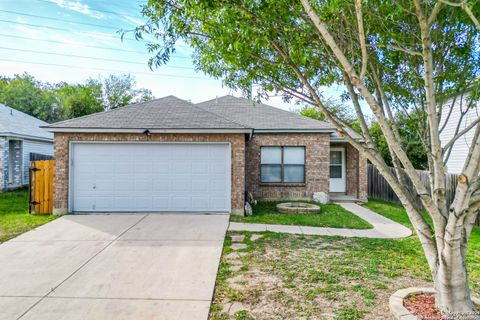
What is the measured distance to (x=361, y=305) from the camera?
13.0 ft

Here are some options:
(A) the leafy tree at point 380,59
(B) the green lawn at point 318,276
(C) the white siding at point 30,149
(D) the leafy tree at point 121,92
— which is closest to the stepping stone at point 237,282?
(B) the green lawn at point 318,276

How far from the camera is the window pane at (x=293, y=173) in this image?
512 inches

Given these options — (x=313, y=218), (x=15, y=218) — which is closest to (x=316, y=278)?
(x=313, y=218)

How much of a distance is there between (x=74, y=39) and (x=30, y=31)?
2743mm

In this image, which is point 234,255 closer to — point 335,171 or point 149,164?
point 149,164

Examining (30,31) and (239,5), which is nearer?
(239,5)

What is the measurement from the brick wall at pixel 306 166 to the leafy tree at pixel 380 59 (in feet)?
25.0

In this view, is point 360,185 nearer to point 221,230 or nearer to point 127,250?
point 221,230

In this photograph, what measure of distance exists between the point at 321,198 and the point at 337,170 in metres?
2.40

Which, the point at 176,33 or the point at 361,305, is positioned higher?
the point at 176,33

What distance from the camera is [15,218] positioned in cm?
909

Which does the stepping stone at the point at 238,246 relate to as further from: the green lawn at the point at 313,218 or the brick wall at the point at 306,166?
the brick wall at the point at 306,166

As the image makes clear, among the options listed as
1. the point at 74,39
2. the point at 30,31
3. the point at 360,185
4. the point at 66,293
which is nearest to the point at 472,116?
the point at 360,185

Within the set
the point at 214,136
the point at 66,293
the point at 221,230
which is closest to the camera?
the point at 66,293
